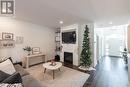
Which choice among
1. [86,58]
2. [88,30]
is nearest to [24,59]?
[86,58]

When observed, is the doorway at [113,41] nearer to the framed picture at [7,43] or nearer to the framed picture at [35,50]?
the framed picture at [35,50]

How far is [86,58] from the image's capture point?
14.7 ft

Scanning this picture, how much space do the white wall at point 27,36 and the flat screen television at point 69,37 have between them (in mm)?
1193

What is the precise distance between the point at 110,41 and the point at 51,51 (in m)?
5.61

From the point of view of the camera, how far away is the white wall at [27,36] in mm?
4448

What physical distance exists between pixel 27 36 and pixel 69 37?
244 cm

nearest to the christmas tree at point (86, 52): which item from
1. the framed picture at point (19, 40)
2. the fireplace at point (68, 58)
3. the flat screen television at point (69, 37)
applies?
the flat screen television at point (69, 37)

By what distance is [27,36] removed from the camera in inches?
204

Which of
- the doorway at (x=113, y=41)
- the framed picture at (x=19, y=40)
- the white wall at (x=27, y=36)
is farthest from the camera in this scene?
the doorway at (x=113, y=41)

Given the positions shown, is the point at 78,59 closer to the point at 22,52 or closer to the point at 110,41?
the point at 22,52

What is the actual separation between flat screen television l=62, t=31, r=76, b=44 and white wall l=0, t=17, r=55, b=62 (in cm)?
119

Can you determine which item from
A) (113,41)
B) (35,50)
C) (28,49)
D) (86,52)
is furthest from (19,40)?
(113,41)

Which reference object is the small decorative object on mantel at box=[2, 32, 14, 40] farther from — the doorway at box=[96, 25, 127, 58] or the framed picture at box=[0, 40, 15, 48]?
the doorway at box=[96, 25, 127, 58]

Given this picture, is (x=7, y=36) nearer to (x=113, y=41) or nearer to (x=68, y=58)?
(x=68, y=58)
